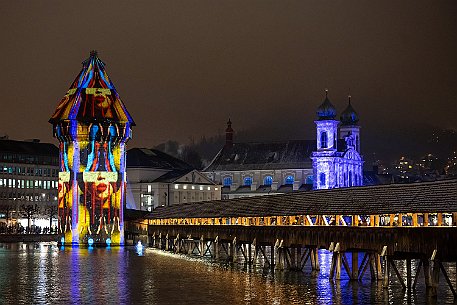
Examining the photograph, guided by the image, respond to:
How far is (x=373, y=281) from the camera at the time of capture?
6450cm

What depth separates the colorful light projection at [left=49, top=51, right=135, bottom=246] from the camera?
132 meters

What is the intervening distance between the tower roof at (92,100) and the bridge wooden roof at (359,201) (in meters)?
41.0

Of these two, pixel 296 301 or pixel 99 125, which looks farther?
pixel 99 125

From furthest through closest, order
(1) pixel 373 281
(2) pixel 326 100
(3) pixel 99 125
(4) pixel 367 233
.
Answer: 1. (2) pixel 326 100
2. (3) pixel 99 125
3. (1) pixel 373 281
4. (4) pixel 367 233

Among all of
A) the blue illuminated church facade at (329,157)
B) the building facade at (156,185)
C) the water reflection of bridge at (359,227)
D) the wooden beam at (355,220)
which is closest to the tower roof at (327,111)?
the blue illuminated church facade at (329,157)

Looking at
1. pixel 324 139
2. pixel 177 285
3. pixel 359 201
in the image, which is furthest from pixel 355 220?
pixel 324 139

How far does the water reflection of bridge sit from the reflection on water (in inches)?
70.2

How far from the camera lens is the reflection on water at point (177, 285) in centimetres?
5722

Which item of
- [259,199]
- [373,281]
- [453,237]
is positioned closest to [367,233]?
[373,281]

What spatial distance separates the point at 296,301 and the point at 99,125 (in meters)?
80.2

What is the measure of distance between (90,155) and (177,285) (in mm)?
67186

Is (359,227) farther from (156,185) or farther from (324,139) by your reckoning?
(156,185)

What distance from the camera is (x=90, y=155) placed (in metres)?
133

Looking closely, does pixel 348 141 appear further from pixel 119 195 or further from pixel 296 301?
pixel 296 301
